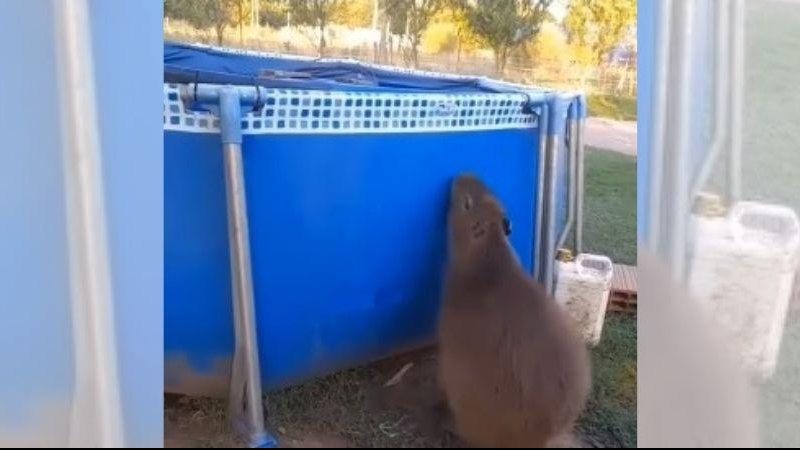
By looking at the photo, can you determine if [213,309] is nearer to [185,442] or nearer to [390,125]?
[185,442]

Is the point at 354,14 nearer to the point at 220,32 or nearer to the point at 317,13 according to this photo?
the point at 317,13

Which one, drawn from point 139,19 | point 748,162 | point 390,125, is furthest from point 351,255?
point 748,162

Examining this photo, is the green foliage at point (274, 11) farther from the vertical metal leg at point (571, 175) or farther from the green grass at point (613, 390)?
the green grass at point (613, 390)

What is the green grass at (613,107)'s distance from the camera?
99cm

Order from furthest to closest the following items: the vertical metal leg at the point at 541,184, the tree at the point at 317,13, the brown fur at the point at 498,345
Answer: the tree at the point at 317,13
the vertical metal leg at the point at 541,184
the brown fur at the point at 498,345

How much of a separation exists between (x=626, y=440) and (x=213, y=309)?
0.46 meters

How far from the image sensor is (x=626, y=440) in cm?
94

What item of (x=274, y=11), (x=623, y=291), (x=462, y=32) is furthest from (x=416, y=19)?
(x=623, y=291)

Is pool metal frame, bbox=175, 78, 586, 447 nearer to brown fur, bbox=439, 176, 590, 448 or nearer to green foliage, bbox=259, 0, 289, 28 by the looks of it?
brown fur, bbox=439, 176, 590, 448

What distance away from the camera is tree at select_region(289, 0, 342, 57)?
108 centimetres

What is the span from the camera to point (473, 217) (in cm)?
93

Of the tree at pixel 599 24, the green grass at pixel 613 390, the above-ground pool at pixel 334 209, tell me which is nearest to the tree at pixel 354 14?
the above-ground pool at pixel 334 209

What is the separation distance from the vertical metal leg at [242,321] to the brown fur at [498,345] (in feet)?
0.67

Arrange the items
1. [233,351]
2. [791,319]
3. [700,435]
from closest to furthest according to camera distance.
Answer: [700,435] → [233,351] → [791,319]
